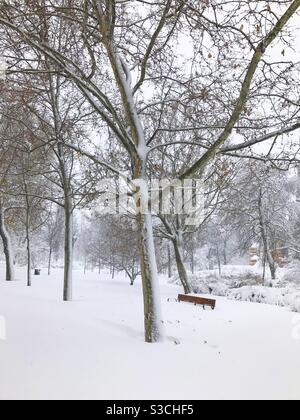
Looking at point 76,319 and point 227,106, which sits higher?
point 227,106

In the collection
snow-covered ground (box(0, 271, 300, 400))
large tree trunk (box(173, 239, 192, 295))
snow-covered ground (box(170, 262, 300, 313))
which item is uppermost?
large tree trunk (box(173, 239, 192, 295))

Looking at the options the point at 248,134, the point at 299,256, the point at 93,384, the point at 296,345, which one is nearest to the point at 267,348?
the point at 296,345

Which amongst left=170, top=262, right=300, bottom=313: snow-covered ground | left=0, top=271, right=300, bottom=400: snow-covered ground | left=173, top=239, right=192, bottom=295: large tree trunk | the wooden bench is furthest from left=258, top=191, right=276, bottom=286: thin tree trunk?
left=0, top=271, right=300, bottom=400: snow-covered ground

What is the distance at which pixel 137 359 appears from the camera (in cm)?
468

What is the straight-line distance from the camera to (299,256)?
2434 centimetres

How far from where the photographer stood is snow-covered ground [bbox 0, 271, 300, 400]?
376cm

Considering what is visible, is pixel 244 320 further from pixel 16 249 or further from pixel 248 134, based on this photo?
pixel 16 249

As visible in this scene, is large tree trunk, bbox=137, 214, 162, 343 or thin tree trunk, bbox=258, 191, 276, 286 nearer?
large tree trunk, bbox=137, 214, 162, 343

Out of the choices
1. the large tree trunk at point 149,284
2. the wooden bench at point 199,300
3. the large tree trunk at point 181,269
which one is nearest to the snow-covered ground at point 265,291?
the large tree trunk at point 181,269

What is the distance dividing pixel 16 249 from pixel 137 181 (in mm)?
28678

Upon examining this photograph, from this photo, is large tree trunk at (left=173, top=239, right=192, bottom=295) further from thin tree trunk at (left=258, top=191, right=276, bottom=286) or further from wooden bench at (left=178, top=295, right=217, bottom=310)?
thin tree trunk at (left=258, top=191, right=276, bottom=286)

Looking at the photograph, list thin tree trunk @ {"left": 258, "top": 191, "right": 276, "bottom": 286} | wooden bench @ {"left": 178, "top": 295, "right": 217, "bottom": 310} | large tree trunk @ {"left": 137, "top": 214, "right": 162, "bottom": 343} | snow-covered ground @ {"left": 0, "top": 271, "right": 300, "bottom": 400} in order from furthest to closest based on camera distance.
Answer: thin tree trunk @ {"left": 258, "top": 191, "right": 276, "bottom": 286} → wooden bench @ {"left": 178, "top": 295, "right": 217, "bottom": 310} → large tree trunk @ {"left": 137, "top": 214, "right": 162, "bottom": 343} → snow-covered ground @ {"left": 0, "top": 271, "right": 300, "bottom": 400}

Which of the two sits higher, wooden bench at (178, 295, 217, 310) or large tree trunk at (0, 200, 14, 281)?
large tree trunk at (0, 200, 14, 281)

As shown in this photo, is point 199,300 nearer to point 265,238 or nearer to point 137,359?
point 137,359
